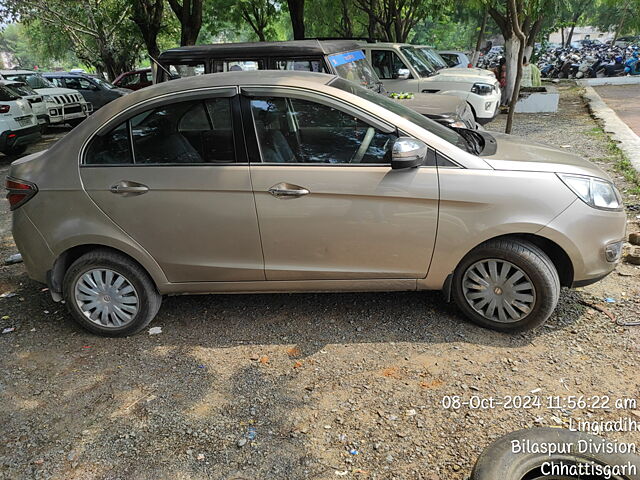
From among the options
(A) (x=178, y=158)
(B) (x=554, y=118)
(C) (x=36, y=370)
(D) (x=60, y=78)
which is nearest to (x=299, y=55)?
(A) (x=178, y=158)

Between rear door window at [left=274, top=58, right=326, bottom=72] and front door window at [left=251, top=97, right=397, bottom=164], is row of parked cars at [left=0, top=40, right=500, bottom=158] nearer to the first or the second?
rear door window at [left=274, top=58, right=326, bottom=72]

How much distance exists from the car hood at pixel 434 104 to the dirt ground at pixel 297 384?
113 inches

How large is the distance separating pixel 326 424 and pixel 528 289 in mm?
1649

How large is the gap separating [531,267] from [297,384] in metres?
1.71

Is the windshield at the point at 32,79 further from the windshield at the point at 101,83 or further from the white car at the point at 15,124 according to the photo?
the white car at the point at 15,124

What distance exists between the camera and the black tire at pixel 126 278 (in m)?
3.74

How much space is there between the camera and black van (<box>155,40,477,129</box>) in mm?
6816

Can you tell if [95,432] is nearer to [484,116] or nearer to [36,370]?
[36,370]

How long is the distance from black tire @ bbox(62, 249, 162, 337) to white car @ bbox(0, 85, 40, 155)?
7372 millimetres

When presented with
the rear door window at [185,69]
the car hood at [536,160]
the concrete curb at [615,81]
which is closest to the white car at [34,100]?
the rear door window at [185,69]

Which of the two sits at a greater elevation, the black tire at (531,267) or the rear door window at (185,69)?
the rear door window at (185,69)

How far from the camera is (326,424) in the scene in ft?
9.48

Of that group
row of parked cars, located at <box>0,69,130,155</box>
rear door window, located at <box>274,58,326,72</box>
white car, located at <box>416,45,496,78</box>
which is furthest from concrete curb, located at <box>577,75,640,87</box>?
row of parked cars, located at <box>0,69,130,155</box>

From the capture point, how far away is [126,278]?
3758 millimetres
